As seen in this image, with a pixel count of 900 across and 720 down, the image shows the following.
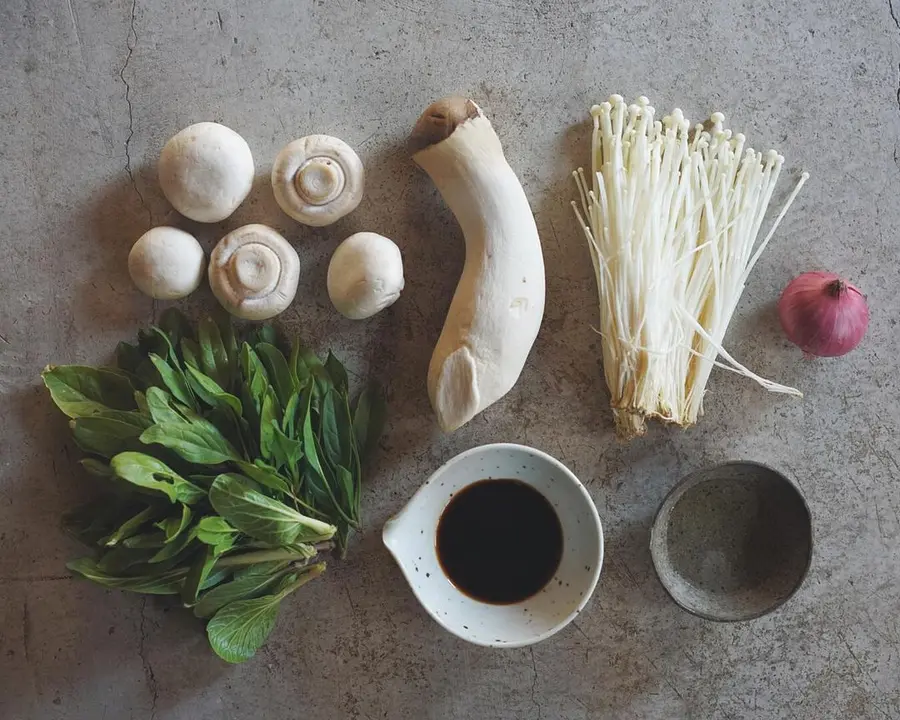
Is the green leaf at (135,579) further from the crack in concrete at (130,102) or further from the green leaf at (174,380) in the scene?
the crack in concrete at (130,102)

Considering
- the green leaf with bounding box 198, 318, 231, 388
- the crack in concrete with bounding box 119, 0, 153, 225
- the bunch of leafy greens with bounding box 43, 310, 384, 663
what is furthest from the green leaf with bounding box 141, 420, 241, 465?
the crack in concrete with bounding box 119, 0, 153, 225

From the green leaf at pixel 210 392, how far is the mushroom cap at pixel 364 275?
0.86 feet

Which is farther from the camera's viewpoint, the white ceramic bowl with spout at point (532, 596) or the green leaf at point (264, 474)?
the white ceramic bowl with spout at point (532, 596)

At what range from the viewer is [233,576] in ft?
4.31

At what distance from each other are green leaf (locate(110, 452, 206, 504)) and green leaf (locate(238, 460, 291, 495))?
90 mm

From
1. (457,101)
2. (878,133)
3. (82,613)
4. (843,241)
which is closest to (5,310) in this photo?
(82,613)

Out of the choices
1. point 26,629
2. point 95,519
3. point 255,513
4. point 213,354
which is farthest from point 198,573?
point 26,629

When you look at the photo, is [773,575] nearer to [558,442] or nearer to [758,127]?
[558,442]

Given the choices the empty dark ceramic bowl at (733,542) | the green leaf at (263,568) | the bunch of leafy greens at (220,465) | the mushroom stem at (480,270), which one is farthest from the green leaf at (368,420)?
the empty dark ceramic bowl at (733,542)

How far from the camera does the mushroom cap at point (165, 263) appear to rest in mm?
1322

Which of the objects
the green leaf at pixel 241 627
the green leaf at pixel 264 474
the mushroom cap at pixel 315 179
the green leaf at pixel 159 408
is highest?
the mushroom cap at pixel 315 179

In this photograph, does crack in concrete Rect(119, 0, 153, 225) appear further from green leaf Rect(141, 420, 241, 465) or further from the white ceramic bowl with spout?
the white ceramic bowl with spout

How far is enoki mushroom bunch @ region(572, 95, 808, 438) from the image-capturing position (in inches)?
53.2

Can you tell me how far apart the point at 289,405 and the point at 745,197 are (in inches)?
37.0
